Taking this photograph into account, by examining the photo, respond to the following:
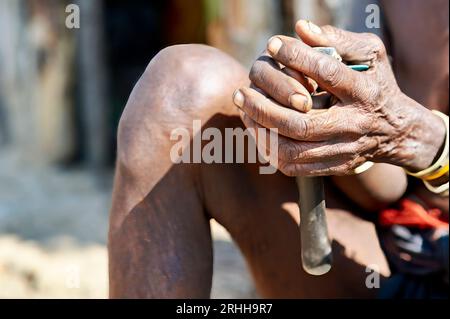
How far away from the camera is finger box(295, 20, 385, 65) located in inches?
46.8

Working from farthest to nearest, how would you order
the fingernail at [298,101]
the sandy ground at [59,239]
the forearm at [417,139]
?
the sandy ground at [59,239], the forearm at [417,139], the fingernail at [298,101]

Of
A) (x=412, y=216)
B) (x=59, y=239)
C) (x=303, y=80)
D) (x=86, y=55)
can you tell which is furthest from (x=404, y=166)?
(x=86, y=55)

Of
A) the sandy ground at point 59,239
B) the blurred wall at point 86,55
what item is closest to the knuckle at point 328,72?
the sandy ground at point 59,239

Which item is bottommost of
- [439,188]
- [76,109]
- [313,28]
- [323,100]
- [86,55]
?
[76,109]

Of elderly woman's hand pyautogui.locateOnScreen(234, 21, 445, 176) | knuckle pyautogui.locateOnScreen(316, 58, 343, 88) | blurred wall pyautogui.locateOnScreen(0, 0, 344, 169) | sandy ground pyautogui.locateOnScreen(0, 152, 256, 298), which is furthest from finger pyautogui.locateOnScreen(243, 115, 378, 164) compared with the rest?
blurred wall pyautogui.locateOnScreen(0, 0, 344, 169)

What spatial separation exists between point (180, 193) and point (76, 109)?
3781mm

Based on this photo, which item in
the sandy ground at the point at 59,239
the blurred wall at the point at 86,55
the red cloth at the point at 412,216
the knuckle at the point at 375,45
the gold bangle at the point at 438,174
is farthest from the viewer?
the blurred wall at the point at 86,55

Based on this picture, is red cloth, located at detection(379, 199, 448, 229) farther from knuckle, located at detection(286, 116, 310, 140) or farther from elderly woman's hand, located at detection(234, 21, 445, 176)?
knuckle, located at detection(286, 116, 310, 140)

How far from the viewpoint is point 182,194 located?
138 cm

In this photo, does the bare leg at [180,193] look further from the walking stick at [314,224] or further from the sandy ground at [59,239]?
the sandy ground at [59,239]

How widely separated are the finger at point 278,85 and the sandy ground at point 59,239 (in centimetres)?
121

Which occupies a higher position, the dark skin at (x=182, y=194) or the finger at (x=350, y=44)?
the finger at (x=350, y=44)

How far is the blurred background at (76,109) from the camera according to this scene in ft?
9.37

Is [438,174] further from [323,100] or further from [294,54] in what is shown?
[294,54]
